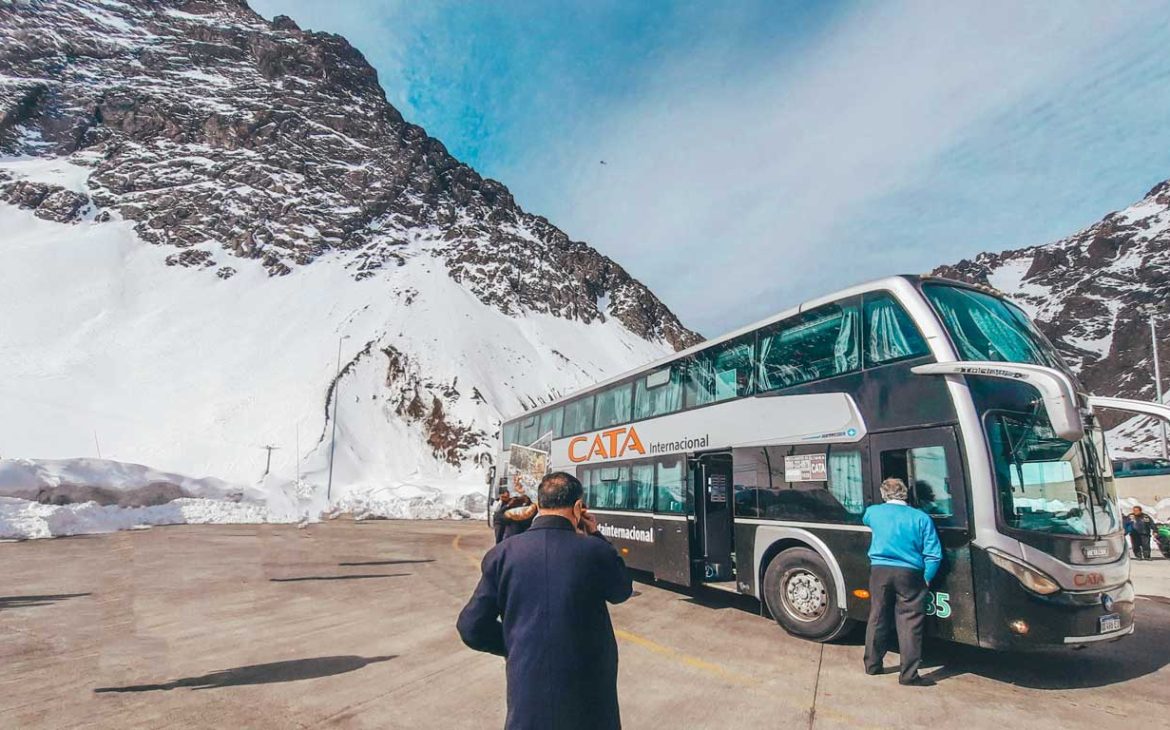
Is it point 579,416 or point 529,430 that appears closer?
point 579,416

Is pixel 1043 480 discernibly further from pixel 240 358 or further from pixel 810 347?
pixel 240 358

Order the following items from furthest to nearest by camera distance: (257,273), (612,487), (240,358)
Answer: (257,273) → (240,358) → (612,487)

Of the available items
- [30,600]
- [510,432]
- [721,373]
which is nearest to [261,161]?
[510,432]

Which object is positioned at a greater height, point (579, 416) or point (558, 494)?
point (579, 416)

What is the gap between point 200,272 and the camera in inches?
2672

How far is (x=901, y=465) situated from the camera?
6367 millimetres

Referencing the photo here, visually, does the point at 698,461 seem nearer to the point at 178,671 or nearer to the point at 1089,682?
the point at 1089,682

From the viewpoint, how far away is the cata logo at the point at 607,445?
11.3 meters

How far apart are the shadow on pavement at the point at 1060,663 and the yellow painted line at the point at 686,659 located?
1.93 meters

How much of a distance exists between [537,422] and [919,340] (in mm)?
11712

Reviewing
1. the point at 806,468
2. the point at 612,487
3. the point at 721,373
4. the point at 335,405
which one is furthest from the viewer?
the point at 335,405

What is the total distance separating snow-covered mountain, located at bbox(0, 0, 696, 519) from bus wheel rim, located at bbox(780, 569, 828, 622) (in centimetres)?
3594

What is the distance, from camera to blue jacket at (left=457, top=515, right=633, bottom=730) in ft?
7.42

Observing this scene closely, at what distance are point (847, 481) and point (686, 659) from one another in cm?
274
